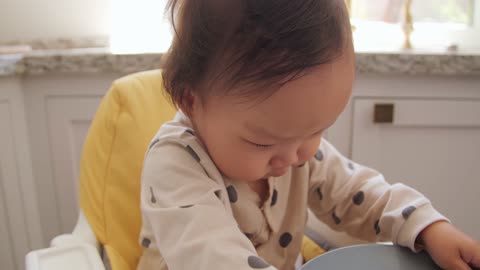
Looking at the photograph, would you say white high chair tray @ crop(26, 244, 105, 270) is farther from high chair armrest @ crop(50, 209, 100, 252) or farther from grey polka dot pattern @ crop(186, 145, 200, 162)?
grey polka dot pattern @ crop(186, 145, 200, 162)

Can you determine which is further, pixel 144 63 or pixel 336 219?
pixel 144 63

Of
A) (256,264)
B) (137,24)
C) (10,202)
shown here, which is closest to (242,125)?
(256,264)

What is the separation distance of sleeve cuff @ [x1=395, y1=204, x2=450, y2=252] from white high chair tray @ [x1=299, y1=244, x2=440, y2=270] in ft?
0.04

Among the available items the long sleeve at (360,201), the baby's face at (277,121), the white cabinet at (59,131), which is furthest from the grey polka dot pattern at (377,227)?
the white cabinet at (59,131)

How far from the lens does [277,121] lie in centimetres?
48

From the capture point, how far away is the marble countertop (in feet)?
3.60

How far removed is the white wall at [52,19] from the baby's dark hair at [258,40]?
102cm

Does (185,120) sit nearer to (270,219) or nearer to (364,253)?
(270,219)

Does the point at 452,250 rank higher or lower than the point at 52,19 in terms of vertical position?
lower

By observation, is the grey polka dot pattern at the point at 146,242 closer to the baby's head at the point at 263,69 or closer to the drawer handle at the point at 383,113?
the baby's head at the point at 263,69

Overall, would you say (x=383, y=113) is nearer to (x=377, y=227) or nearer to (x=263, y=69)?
(x=377, y=227)

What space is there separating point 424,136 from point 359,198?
555 millimetres

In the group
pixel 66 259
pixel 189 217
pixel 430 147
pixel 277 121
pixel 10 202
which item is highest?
pixel 277 121

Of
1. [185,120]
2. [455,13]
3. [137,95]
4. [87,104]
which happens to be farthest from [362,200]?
[455,13]
